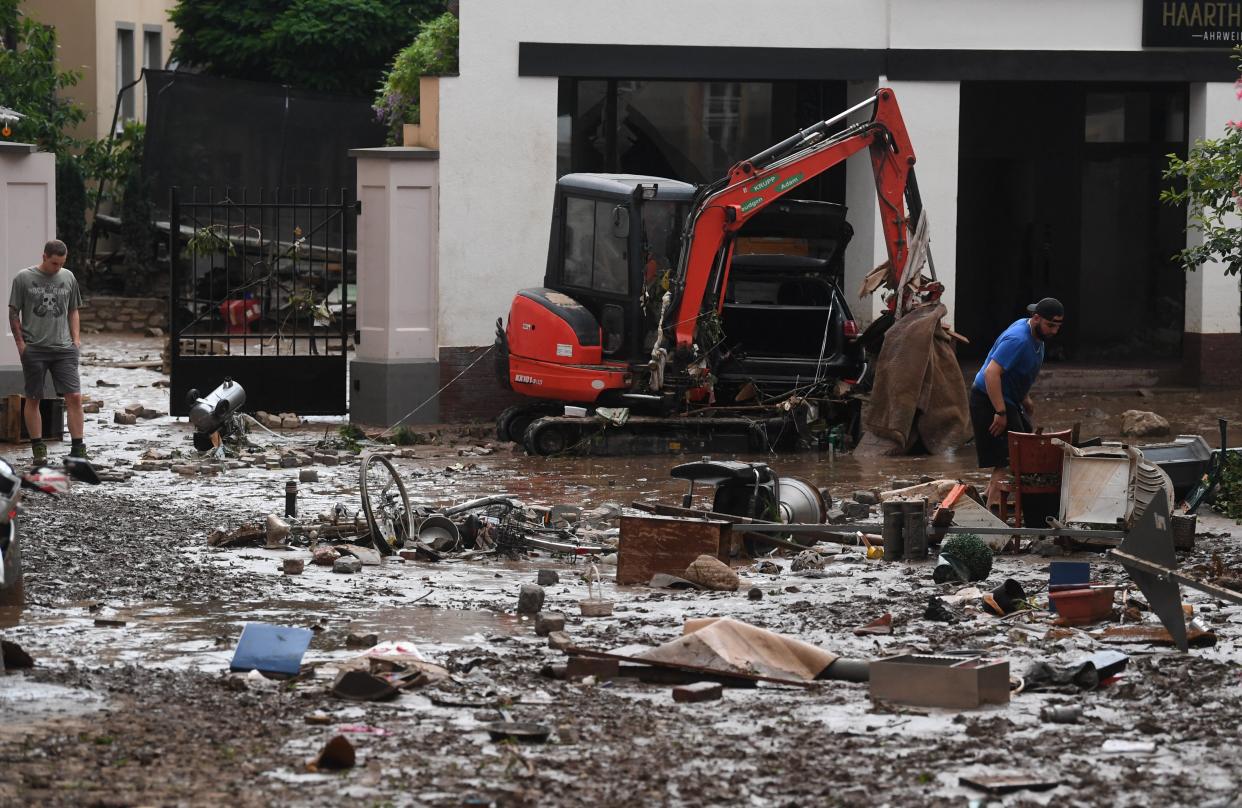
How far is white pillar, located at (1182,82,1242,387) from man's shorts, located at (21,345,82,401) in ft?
39.0

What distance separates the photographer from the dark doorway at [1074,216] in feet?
73.5

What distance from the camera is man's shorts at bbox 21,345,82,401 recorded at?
15.7m

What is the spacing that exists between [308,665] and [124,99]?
93.9ft

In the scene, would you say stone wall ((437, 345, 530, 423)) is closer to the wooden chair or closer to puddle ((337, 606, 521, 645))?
the wooden chair

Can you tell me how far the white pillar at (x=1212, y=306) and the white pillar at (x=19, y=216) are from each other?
1206 centimetres

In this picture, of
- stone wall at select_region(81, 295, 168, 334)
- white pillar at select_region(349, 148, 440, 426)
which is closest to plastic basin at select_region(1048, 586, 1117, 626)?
white pillar at select_region(349, 148, 440, 426)

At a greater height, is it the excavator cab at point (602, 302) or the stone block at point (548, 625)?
the excavator cab at point (602, 302)

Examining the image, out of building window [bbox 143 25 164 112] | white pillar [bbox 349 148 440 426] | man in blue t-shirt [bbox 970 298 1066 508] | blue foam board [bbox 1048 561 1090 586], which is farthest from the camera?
building window [bbox 143 25 164 112]

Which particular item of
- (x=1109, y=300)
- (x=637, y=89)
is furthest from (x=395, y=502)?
(x=1109, y=300)

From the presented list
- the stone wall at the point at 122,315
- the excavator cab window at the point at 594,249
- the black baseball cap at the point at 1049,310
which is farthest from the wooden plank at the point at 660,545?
the stone wall at the point at 122,315

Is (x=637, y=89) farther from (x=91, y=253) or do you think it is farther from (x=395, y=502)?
(x=91, y=253)

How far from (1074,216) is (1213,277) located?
2522 millimetres

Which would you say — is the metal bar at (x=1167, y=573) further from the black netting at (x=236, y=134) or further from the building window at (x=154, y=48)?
the building window at (x=154, y=48)

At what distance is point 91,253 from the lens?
31.1m
